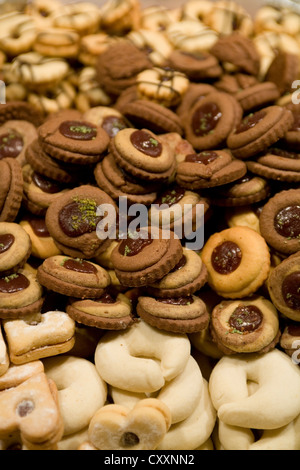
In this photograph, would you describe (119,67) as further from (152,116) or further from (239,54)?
(239,54)

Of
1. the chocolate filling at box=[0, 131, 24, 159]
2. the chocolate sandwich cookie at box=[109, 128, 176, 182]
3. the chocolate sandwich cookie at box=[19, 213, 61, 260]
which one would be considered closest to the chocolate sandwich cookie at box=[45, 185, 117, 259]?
the chocolate sandwich cookie at box=[19, 213, 61, 260]

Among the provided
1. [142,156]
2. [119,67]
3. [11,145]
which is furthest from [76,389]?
[119,67]

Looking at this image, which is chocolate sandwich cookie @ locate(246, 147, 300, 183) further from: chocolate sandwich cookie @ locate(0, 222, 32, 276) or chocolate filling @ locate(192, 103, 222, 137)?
chocolate sandwich cookie @ locate(0, 222, 32, 276)

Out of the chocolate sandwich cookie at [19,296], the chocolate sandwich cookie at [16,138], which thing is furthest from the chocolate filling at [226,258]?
the chocolate sandwich cookie at [16,138]

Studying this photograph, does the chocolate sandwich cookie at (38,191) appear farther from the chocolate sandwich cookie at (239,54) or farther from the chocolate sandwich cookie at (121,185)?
the chocolate sandwich cookie at (239,54)

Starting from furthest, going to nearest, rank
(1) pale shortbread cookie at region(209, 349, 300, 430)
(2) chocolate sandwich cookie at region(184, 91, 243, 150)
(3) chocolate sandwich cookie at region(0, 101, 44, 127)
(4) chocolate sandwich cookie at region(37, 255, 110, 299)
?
(3) chocolate sandwich cookie at region(0, 101, 44, 127), (2) chocolate sandwich cookie at region(184, 91, 243, 150), (4) chocolate sandwich cookie at region(37, 255, 110, 299), (1) pale shortbread cookie at region(209, 349, 300, 430)

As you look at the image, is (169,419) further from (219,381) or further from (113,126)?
(113,126)
